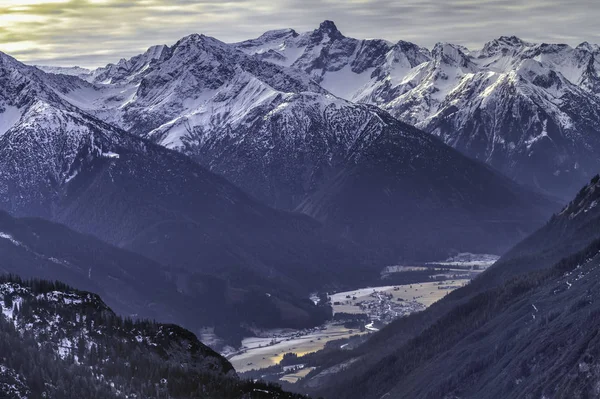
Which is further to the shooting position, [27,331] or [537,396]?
[537,396]

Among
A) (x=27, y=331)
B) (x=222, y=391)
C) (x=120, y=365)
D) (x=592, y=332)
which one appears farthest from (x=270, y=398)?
(x=592, y=332)

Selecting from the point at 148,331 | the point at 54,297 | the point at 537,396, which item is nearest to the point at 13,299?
the point at 54,297

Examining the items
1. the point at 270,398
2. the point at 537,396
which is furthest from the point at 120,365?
the point at 537,396

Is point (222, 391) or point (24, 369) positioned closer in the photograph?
point (24, 369)

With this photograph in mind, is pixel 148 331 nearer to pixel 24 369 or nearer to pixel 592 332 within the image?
pixel 24 369

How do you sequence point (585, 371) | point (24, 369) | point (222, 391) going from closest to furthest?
point (24, 369) < point (222, 391) < point (585, 371)

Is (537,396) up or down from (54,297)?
down

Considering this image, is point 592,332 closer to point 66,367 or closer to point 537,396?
point 537,396

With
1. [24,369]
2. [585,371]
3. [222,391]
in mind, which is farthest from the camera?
[585,371]
